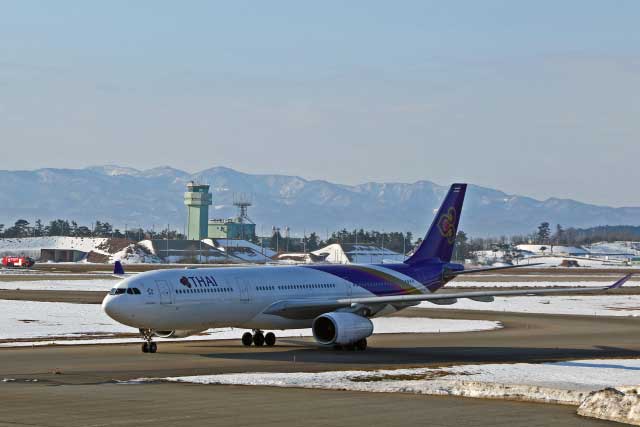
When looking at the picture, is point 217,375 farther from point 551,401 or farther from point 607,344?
point 607,344

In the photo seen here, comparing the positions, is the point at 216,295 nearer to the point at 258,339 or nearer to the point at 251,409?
the point at 258,339

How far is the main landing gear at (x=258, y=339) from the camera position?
159ft

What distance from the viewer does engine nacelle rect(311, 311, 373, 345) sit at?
4553cm

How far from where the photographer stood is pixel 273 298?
47.8 m

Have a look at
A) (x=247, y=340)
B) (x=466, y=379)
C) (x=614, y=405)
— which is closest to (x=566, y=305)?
(x=247, y=340)

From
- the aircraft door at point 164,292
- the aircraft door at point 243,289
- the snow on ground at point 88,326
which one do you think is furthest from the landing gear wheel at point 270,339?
the aircraft door at point 164,292

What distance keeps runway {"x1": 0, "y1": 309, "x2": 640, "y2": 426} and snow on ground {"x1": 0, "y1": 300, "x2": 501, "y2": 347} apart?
9.34ft

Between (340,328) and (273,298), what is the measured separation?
3.72 metres

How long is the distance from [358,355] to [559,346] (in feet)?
30.9

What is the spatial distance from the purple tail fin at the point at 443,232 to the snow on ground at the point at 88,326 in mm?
3800

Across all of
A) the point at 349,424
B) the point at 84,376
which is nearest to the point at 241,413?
the point at 349,424

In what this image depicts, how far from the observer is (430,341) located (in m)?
50.6

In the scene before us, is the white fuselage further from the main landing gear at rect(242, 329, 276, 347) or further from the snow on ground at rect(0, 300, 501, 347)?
the snow on ground at rect(0, 300, 501, 347)

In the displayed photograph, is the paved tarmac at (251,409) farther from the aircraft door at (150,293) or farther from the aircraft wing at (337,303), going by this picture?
the aircraft wing at (337,303)
